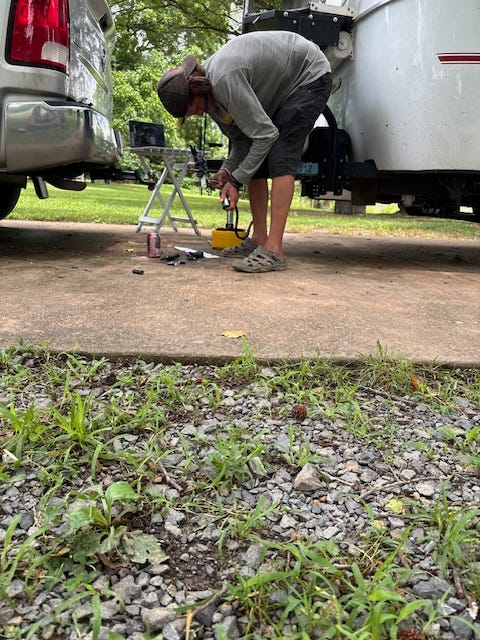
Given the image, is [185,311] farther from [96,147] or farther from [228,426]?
[96,147]

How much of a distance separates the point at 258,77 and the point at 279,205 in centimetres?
72

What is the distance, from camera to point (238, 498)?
3.63 ft

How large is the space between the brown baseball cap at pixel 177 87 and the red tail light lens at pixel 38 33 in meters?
0.54

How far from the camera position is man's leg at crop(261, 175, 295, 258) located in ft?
10.7

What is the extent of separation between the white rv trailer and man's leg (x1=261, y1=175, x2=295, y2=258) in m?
0.64

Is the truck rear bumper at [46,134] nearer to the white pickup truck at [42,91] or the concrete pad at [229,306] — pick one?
the white pickup truck at [42,91]

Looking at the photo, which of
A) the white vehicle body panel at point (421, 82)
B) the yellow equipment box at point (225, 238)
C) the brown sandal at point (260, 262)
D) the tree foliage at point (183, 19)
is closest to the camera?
the white vehicle body panel at point (421, 82)

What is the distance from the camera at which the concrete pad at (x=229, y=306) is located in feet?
5.99

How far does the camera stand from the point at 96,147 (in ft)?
9.91

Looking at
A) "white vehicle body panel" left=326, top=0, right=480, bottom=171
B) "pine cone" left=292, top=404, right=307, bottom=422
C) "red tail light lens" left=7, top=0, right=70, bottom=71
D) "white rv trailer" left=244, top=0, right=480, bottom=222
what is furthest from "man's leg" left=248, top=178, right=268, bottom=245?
"pine cone" left=292, top=404, right=307, bottom=422

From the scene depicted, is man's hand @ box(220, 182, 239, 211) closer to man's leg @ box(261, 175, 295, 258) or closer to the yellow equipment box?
man's leg @ box(261, 175, 295, 258)

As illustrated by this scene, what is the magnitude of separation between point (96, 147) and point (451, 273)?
2.39 metres

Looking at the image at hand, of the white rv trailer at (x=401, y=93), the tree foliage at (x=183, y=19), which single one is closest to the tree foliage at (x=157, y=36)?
the tree foliage at (x=183, y=19)

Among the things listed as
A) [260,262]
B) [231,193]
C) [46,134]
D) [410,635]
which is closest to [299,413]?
[410,635]
